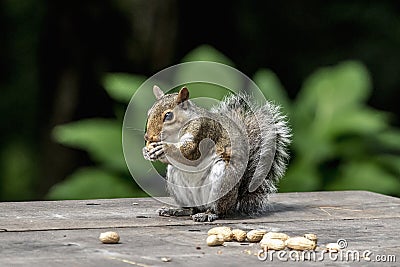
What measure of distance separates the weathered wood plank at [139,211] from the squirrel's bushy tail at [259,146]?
6 centimetres

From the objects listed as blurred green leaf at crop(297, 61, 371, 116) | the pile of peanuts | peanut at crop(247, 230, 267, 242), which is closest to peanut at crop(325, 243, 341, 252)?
the pile of peanuts

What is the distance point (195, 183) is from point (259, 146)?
22cm

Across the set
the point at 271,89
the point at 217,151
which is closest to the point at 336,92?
the point at 271,89

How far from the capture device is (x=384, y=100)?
591cm

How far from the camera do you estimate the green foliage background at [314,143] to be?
4.19 m

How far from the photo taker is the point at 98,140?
14.2 ft

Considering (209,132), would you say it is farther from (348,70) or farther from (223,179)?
(348,70)

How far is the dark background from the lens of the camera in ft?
16.2

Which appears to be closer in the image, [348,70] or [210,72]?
[210,72]

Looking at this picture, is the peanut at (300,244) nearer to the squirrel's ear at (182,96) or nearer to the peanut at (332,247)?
the peanut at (332,247)

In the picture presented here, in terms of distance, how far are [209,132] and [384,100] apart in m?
3.94

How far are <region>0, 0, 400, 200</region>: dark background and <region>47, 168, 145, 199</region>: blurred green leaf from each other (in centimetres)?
75

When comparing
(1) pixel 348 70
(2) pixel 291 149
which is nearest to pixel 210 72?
(2) pixel 291 149

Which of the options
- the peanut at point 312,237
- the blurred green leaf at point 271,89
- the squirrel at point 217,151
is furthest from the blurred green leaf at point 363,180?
the peanut at point 312,237
